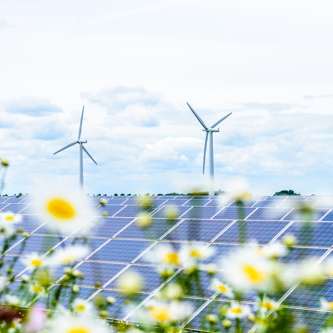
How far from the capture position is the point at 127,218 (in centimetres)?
2022

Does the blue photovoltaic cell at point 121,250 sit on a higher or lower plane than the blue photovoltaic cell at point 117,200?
lower

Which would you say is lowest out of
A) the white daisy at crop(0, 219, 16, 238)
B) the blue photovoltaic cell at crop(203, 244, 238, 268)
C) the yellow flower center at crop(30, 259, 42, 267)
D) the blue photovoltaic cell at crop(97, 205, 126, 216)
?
the yellow flower center at crop(30, 259, 42, 267)

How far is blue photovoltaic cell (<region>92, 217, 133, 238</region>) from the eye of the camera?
18922 mm

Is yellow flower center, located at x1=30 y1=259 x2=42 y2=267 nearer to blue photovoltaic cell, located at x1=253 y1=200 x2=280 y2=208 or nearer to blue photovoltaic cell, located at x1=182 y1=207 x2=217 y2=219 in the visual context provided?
blue photovoltaic cell, located at x1=182 y1=207 x2=217 y2=219

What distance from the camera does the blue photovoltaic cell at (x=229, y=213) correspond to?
18.6 m

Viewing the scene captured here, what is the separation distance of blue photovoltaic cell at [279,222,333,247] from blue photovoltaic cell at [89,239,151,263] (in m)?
3.88

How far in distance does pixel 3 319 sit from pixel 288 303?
32.3ft

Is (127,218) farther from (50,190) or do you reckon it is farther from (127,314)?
(50,190)

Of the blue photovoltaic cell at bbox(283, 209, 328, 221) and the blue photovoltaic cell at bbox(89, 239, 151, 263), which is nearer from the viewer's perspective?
the blue photovoltaic cell at bbox(89, 239, 151, 263)

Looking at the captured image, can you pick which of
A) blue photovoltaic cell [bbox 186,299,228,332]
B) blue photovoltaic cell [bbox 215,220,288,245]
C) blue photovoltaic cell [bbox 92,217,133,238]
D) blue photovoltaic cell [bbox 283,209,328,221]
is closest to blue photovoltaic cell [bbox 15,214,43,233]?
blue photovoltaic cell [bbox 92,217,133,238]

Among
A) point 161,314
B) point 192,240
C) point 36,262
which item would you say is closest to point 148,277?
point 192,240

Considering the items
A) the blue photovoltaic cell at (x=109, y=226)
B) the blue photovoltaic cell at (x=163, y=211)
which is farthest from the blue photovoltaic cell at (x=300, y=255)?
the blue photovoltaic cell at (x=109, y=226)

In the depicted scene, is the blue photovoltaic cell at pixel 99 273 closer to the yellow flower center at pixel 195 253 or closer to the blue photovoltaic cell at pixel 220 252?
the blue photovoltaic cell at pixel 220 252

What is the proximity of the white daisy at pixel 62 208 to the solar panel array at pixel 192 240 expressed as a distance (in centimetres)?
814
